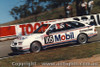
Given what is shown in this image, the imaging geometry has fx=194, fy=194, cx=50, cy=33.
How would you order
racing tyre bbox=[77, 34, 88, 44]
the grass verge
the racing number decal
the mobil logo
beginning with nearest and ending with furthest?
the grass verge, the racing number decal, the mobil logo, racing tyre bbox=[77, 34, 88, 44]

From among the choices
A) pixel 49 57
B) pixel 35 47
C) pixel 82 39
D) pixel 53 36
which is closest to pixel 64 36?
pixel 53 36

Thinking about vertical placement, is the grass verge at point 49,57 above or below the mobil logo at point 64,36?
below

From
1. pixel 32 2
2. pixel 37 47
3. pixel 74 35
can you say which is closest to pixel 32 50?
pixel 37 47

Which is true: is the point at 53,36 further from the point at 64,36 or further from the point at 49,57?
the point at 49,57

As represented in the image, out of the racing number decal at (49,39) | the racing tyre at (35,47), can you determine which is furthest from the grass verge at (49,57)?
the racing number decal at (49,39)

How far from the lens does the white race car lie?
9.66 m

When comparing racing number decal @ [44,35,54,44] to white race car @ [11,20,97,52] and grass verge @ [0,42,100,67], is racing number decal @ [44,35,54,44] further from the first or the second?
grass verge @ [0,42,100,67]

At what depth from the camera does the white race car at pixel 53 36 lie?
966cm

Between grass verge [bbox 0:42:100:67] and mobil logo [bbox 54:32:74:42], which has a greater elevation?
mobil logo [bbox 54:32:74:42]

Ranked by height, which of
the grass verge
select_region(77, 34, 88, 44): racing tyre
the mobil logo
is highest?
the mobil logo

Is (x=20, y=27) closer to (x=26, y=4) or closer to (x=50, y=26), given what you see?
(x=26, y=4)

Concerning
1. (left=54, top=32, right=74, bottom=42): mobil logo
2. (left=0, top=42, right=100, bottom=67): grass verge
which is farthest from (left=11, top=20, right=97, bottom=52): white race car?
(left=0, top=42, right=100, bottom=67): grass verge

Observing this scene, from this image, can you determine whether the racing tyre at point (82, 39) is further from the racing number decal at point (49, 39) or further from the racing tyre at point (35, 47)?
the racing tyre at point (35, 47)

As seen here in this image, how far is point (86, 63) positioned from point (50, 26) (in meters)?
4.39
